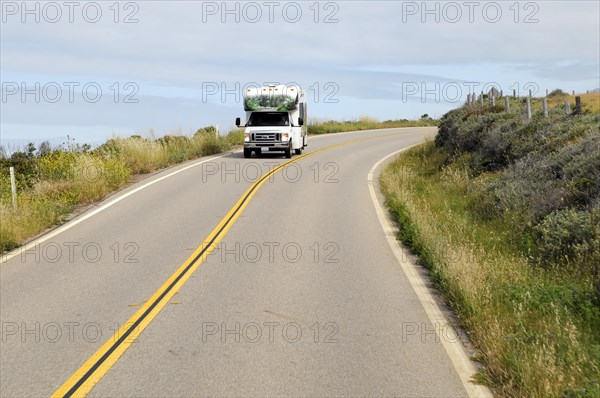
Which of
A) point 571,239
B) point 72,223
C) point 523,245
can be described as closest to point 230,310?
point 571,239

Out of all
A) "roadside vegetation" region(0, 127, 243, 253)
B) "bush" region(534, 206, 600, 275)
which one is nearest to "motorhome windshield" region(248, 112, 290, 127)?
"roadside vegetation" region(0, 127, 243, 253)

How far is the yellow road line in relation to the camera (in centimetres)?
643

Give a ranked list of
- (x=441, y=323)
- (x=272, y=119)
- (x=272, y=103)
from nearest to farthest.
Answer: (x=441, y=323)
(x=272, y=103)
(x=272, y=119)

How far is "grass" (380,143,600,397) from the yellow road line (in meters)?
3.74

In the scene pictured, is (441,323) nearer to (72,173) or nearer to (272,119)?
(72,173)

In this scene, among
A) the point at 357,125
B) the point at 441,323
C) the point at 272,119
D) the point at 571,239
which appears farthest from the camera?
the point at 357,125

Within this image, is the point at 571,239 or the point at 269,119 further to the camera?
the point at 269,119

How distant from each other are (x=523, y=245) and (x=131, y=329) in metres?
7.14

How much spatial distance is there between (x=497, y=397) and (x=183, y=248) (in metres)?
8.02

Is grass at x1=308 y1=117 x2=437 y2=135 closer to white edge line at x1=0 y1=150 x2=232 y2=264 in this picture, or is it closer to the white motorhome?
the white motorhome

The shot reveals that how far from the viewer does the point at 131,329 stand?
321 inches

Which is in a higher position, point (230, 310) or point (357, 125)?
point (357, 125)

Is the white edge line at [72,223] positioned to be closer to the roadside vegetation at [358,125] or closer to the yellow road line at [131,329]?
the yellow road line at [131,329]

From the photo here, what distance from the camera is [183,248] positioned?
13.0 metres
